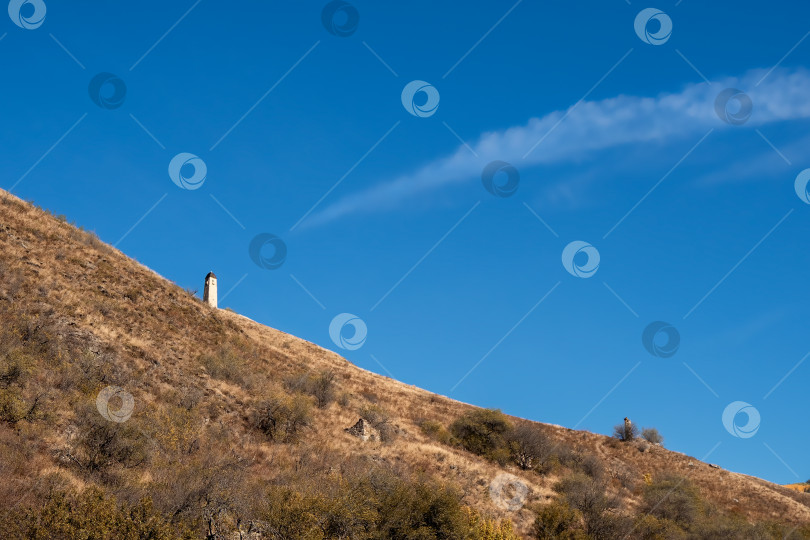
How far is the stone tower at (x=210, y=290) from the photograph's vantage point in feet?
164

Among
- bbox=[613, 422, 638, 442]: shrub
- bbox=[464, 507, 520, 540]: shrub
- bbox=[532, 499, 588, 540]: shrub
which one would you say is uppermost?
bbox=[613, 422, 638, 442]: shrub

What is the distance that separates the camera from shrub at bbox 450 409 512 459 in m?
36.4

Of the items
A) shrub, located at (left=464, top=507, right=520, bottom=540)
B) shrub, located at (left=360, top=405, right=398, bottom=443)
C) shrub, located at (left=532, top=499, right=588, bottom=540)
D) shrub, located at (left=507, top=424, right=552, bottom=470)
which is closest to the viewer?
shrub, located at (left=464, top=507, right=520, bottom=540)

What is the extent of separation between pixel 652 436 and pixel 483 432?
21.5m

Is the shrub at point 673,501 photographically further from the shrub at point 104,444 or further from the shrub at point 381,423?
the shrub at point 104,444

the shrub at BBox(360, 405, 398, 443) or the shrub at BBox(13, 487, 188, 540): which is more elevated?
the shrub at BBox(360, 405, 398, 443)

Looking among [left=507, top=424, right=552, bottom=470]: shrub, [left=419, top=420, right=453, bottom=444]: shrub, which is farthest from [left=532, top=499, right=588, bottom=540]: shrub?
[left=419, top=420, right=453, bottom=444]: shrub

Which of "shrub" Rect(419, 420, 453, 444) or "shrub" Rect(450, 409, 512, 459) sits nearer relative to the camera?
"shrub" Rect(419, 420, 453, 444)

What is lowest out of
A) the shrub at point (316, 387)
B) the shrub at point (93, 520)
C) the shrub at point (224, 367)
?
the shrub at point (93, 520)

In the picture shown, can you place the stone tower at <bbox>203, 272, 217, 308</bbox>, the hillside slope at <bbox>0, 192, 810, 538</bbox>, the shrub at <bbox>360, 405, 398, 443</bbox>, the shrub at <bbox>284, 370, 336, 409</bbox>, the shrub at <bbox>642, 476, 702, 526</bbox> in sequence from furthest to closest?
the stone tower at <bbox>203, 272, 217, 308</bbox> → the shrub at <bbox>284, 370, 336, 409</bbox> → the shrub at <bbox>642, 476, 702, 526</bbox> → the shrub at <bbox>360, 405, 398, 443</bbox> → the hillside slope at <bbox>0, 192, 810, 538</bbox>

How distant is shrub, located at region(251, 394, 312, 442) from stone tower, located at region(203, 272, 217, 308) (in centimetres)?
2432

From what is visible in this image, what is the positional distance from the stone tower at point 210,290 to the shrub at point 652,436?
125ft

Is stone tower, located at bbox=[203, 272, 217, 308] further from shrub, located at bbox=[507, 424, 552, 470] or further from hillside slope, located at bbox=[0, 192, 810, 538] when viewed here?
shrub, located at bbox=[507, 424, 552, 470]

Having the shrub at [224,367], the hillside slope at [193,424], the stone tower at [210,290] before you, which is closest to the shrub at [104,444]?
the hillside slope at [193,424]
